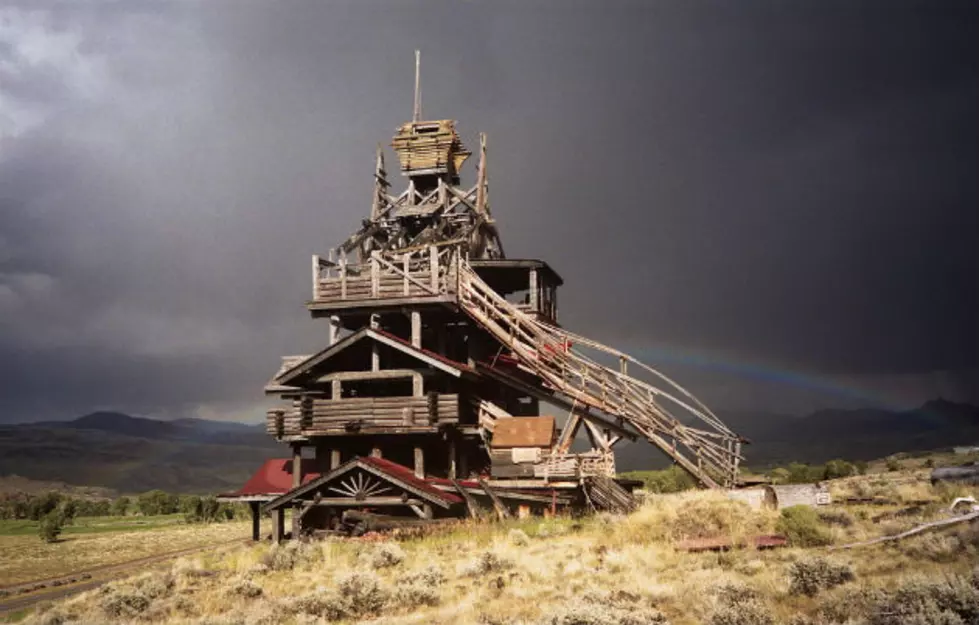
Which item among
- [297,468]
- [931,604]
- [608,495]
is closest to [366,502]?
[297,468]

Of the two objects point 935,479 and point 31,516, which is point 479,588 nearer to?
point 935,479

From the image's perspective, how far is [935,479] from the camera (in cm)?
2522

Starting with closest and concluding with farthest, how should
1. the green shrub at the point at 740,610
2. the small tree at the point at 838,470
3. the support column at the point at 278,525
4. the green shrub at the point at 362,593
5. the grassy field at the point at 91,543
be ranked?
the green shrub at the point at 740,610, the green shrub at the point at 362,593, the support column at the point at 278,525, the grassy field at the point at 91,543, the small tree at the point at 838,470

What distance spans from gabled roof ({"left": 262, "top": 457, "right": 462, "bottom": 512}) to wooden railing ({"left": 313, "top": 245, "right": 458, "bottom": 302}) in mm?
7510

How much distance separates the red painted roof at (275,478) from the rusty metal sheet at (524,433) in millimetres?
9190

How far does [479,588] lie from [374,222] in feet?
99.2

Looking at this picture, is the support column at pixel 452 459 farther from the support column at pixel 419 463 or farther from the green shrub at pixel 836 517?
the green shrub at pixel 836 517

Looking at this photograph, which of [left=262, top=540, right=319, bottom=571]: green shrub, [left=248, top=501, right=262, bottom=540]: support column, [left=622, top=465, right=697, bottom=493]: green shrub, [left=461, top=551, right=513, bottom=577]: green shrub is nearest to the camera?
[left=461, top=551, right=513, bottom=577]: green shrub

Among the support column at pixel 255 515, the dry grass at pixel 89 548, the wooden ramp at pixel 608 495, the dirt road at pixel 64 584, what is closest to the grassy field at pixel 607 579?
the wooden ramp at pixel 608 495

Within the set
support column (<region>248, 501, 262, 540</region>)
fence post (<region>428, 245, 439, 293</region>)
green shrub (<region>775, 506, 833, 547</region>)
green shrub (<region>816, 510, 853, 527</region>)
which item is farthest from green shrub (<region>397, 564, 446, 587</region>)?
support column (<region>248, 501, 262, 540</region>)

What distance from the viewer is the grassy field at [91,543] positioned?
38719 millimetres

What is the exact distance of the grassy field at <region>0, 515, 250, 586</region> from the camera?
38.7m

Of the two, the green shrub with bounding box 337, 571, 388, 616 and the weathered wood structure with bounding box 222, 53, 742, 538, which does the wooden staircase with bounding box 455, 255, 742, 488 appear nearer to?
the weathered wood structure with bounding box 222, 53, 742, 538

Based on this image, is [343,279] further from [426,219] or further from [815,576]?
[815,576]
